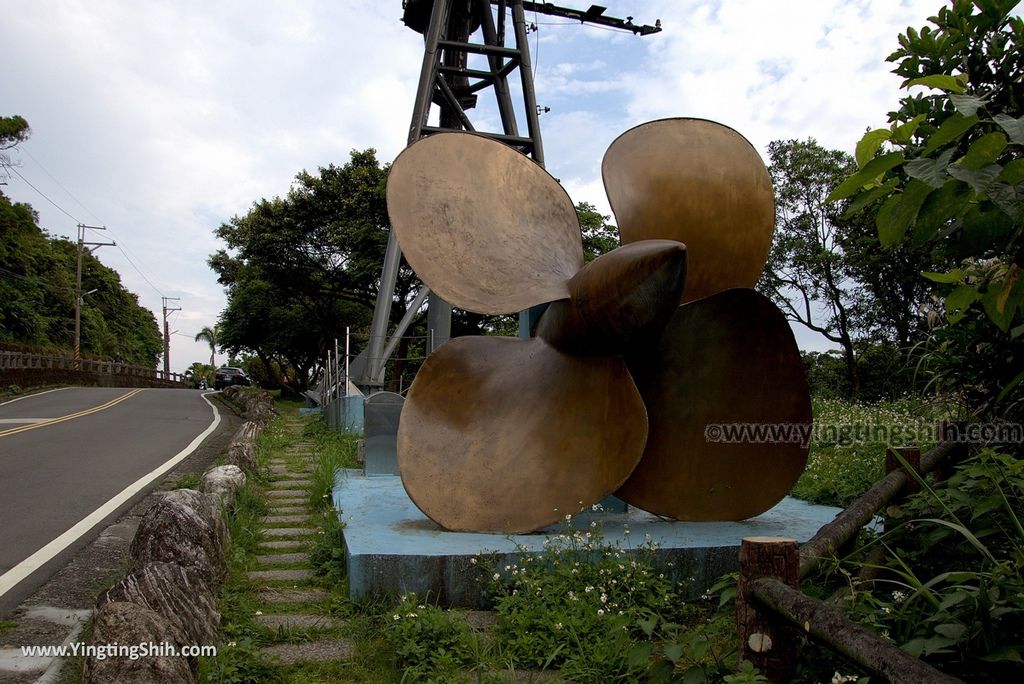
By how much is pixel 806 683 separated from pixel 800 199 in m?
17.3

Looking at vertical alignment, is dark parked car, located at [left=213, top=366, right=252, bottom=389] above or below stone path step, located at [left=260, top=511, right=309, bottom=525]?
above

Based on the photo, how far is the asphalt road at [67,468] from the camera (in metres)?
5.28

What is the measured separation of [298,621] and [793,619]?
257cm

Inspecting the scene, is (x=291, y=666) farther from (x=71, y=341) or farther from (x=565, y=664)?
(x=71, y=341)

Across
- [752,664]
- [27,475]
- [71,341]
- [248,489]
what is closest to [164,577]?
[752,664]

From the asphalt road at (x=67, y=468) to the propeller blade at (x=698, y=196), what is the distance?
4261 mm

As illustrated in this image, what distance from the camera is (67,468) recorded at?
8312 millimetres

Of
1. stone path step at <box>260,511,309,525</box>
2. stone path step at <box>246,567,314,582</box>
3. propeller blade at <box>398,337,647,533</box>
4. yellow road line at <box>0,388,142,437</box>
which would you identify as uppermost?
propeller blade at <box>398,337,647,533</box>

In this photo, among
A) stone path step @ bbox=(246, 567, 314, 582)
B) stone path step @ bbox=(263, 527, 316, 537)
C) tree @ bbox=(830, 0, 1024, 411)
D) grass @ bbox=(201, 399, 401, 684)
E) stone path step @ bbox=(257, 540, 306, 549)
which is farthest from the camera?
stone path step @ bbox=(263, 527, 316, 537)

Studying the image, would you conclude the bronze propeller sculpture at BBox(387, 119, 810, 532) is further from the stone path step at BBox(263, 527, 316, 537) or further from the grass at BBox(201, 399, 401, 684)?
the stone path step at BBox(263, 527, 316, 537)

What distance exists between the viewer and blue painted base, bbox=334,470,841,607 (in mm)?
4070

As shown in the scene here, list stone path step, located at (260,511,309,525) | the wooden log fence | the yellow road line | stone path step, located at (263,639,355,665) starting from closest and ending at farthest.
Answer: the wooden log fence, stone path step, located at (263,639,355,665), stone path step, located at (260,511,309,525), the yellow road line

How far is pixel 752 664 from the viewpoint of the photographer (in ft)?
8.20

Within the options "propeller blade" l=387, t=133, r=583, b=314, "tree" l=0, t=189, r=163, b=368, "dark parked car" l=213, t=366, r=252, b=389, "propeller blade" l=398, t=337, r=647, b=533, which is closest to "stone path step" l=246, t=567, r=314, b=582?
"propeller blade" l=398, t=337, r=647, b=533
